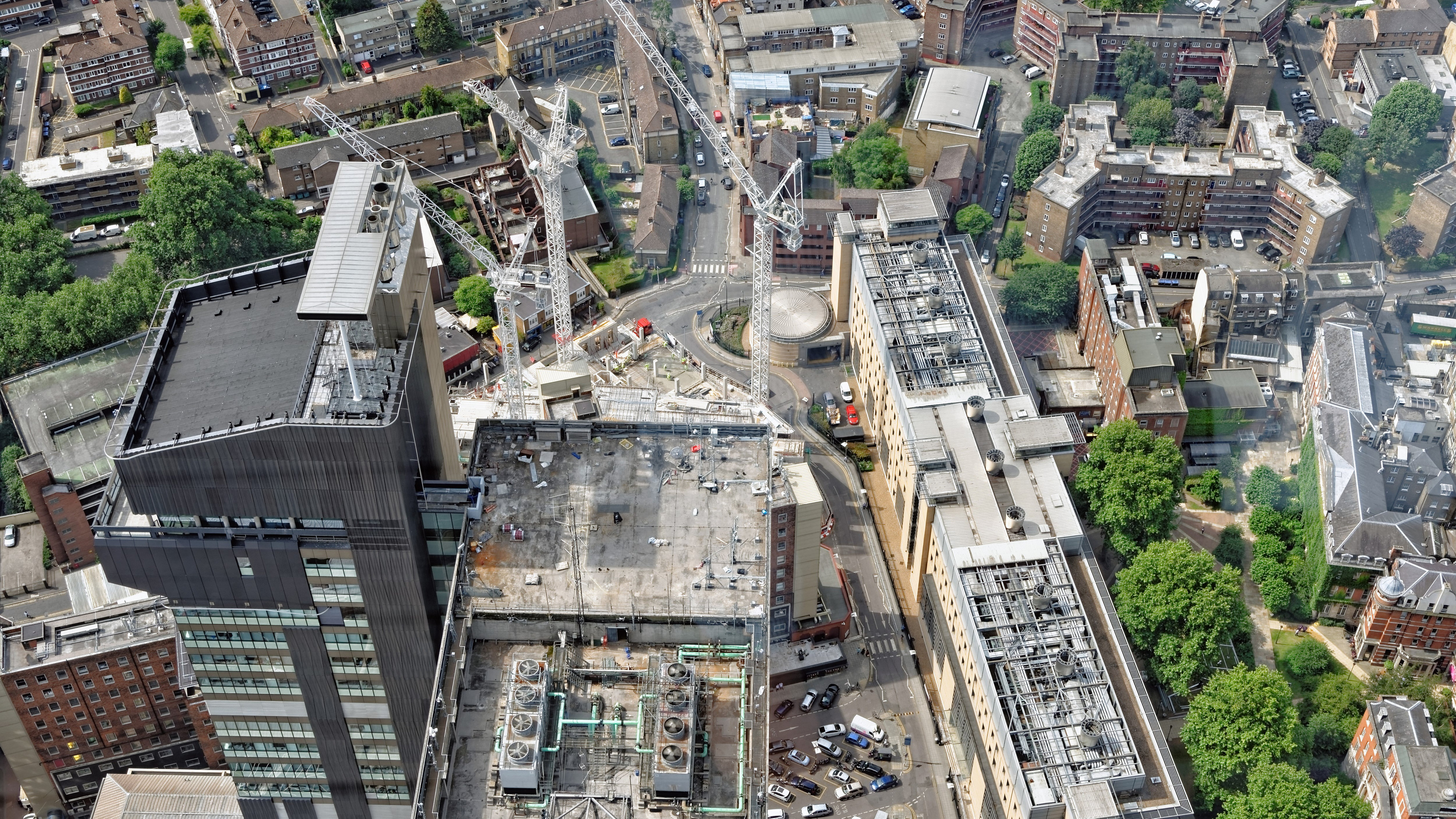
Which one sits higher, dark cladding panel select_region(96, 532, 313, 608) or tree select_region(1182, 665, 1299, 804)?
dark cladding panel select_region(96, 532, 313, 608)

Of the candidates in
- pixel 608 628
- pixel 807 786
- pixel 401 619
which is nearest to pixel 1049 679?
pixel 807 786

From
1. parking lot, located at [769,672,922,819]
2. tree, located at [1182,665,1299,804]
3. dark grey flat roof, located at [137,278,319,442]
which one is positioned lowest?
parking lot, located at [769,672,922,819]

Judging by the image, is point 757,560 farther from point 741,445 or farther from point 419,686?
point 419,686

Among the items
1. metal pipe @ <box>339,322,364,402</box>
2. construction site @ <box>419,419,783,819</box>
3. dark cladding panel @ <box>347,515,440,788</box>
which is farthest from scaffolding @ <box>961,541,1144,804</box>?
metal pipe @ <box>339,322,364,402</box>

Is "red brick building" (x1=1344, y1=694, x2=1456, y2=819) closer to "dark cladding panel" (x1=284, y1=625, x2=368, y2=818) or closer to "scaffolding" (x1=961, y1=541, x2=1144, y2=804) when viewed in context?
"scaffolding" (x1=961, y1=541, x2=1144, y2=804)

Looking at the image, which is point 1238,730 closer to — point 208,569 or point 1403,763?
point 1403,763

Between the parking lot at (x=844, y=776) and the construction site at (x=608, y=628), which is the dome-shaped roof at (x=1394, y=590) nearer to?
the parking lot at (x=844, y=776)
